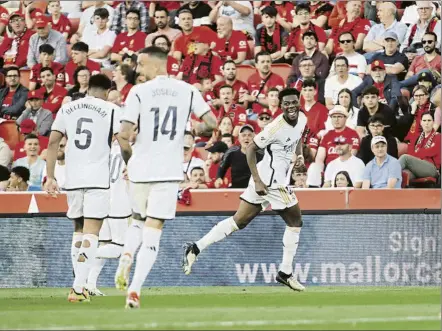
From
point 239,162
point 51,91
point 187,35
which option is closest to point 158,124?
point 239,162

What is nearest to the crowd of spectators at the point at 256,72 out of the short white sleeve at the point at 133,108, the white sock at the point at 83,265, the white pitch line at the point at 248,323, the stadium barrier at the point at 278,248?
the stadium barrier at the point at 278,248

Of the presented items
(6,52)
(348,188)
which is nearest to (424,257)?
(348,188)

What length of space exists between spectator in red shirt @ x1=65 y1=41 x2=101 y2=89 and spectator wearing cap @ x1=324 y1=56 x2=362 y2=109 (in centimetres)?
473

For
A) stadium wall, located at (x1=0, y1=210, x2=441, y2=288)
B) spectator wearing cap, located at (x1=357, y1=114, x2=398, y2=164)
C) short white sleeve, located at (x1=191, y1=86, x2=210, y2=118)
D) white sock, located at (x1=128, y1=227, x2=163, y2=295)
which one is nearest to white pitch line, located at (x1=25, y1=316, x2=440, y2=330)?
white sock, located at (x1=128, y1=227, x2=163, y2=295)

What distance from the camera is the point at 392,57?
19.3 meters

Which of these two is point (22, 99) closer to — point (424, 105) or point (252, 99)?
point (252, 99)

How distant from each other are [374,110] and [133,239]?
293 inches

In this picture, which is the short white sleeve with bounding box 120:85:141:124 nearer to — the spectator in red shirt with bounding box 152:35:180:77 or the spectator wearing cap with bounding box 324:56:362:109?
the spectator wearing cap with bounding box 324:56:362:109

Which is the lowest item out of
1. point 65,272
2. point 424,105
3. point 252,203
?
point 65,272

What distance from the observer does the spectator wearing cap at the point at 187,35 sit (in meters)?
21.0

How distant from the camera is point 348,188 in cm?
1560

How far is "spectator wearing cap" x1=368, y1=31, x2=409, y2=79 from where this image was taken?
1914 cm

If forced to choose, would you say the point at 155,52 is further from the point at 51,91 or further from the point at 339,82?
the point at 51,91

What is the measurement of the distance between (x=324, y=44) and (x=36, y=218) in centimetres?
670
